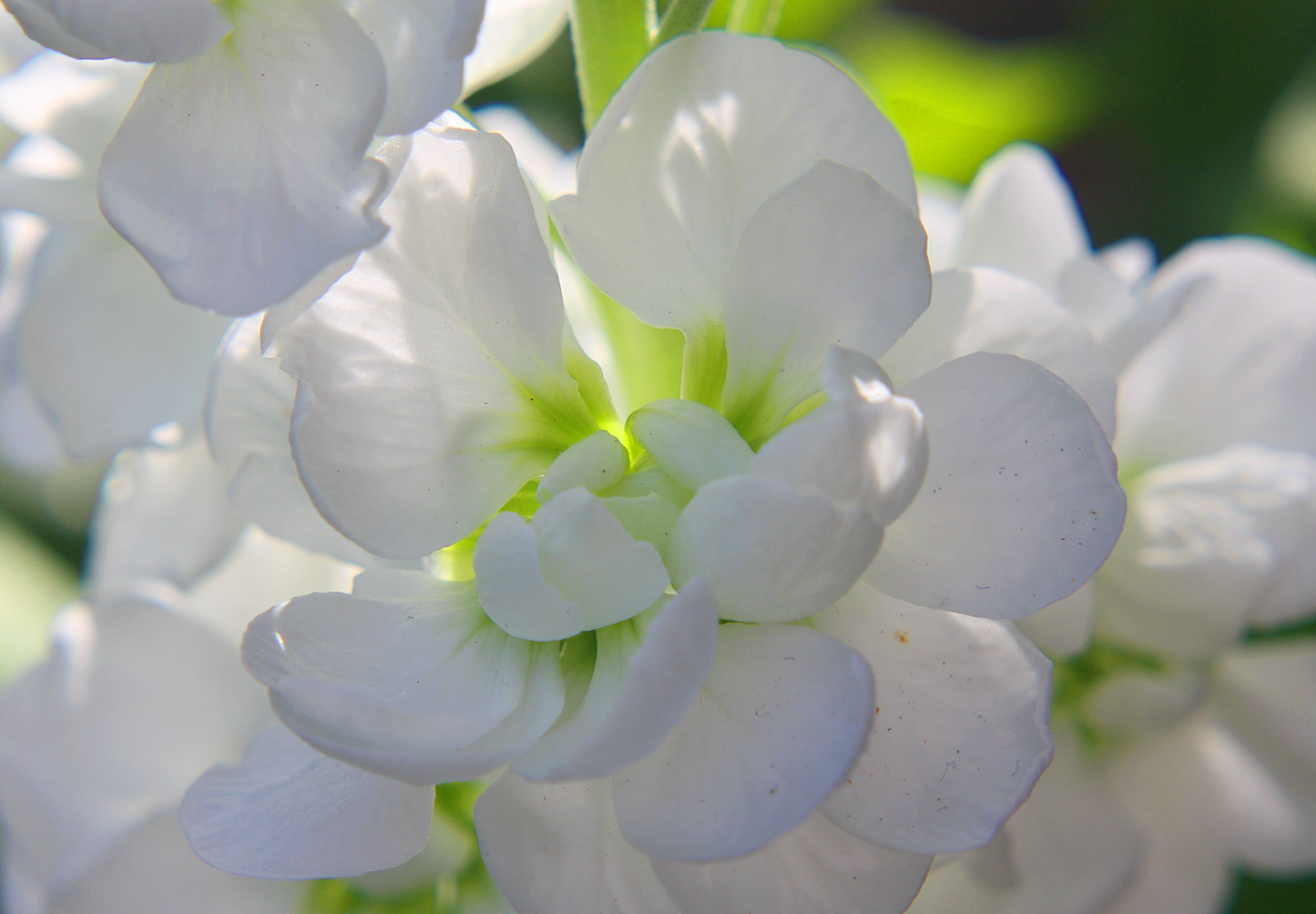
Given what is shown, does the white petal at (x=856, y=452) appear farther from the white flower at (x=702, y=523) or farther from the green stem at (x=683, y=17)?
the green stem at (x=683, y=17)

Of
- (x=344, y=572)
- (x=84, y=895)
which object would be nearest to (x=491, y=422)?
(x=344, y=572)

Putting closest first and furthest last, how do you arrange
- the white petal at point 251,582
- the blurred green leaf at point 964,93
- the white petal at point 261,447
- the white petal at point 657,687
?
the white petal at point 657,687
the white petal at point 261,447
the white petal at point 251,582
the blurred green leaf at point 964,93

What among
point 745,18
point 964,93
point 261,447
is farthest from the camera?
point 964,93

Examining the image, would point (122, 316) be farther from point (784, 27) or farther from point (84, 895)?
point (784, 27)

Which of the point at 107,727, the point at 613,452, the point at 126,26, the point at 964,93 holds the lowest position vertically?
the point at 107,727

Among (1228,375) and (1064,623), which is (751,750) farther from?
(1228,375)

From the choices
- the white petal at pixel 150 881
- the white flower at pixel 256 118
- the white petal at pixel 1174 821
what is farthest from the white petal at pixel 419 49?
the white petal at pixel 1174 821

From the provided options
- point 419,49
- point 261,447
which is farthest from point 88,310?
point 419,49

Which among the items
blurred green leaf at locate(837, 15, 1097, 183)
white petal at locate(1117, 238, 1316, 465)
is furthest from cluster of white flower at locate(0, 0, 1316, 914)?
blurred green leaf at locate(837, 15, 1097, 183)
